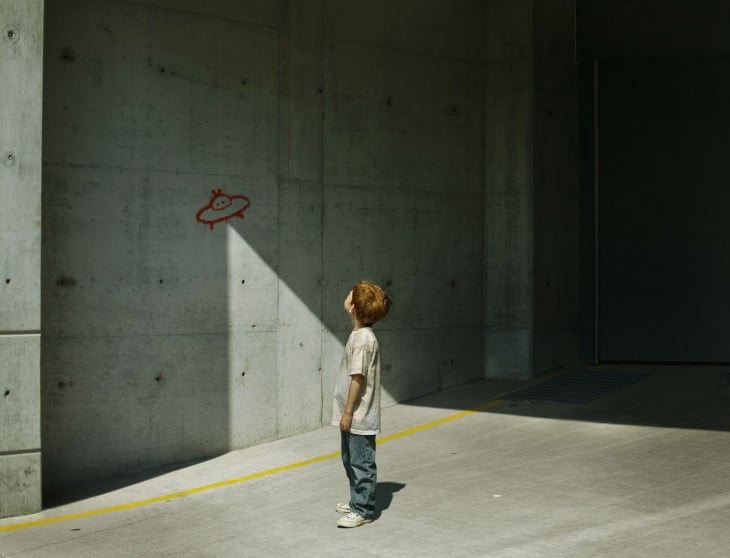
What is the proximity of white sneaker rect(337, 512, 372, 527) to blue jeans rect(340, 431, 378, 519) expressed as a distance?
1.6 inches

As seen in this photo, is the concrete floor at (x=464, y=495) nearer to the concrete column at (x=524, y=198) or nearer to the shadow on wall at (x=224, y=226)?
the shadow on wall at (x=224, y=226)

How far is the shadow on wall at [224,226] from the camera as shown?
912 cm

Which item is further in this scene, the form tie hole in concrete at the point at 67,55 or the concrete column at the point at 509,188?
the concrete column at the point at 509,188

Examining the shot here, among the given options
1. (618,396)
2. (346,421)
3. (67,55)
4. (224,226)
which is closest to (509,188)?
(618,396)

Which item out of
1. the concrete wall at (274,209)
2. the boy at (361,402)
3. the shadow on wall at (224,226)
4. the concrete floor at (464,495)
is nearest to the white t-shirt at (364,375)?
the boy at (361,402)

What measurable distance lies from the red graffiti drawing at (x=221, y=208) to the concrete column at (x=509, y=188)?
365 cm

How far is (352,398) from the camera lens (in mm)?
6785

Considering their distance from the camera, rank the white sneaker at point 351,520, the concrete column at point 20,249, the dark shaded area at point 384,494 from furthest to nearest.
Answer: the concrete column at point 20,249 → the dark shaded area at point 384,494 → the white sneaker at point 351,520

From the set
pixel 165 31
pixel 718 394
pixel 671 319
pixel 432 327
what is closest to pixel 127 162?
pixel 165 31

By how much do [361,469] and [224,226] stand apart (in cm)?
389

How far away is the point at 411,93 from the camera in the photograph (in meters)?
11.6

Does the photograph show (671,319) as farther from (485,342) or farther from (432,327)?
(432,327)

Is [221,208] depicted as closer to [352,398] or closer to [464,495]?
[352,398]

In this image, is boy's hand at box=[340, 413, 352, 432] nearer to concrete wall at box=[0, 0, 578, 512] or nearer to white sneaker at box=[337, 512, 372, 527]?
white sneaker at box=[337, 512, 372, 527]
